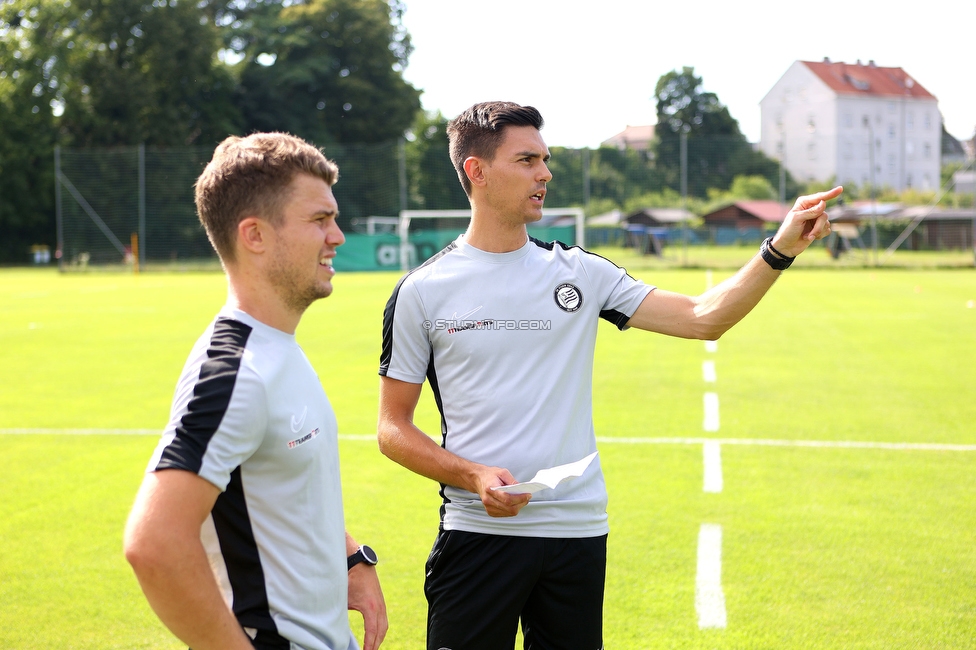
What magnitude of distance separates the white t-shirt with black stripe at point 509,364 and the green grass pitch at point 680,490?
4.99ft

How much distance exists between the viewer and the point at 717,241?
35688mm

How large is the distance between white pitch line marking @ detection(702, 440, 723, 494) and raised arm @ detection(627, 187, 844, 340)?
3.35 m

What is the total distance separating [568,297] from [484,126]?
2.18ft

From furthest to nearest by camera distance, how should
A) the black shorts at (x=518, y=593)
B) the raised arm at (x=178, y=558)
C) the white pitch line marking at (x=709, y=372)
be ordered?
1. the white pitch line marking at (x=709, y=372)
2. the black shorts at (x=518, y=593)
3. the raised arm at (x=178, y=558)

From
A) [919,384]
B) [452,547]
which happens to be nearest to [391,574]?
[452,547]

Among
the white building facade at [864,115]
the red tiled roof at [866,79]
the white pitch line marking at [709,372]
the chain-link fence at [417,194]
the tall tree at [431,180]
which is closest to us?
the white pitch line marking at [709,372]

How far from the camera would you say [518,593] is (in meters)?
2.92

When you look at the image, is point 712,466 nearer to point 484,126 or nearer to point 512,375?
point 512,375

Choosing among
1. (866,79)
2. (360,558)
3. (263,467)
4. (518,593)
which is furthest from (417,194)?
(866,79)

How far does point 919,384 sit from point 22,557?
8.97 metres

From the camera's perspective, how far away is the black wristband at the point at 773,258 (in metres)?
3.03

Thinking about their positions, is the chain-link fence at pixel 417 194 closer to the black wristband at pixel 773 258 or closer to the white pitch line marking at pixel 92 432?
the white pitch line marking at pixel 92 432

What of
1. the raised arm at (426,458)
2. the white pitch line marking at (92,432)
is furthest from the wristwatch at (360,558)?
the white pitch line marking at (92,432)
